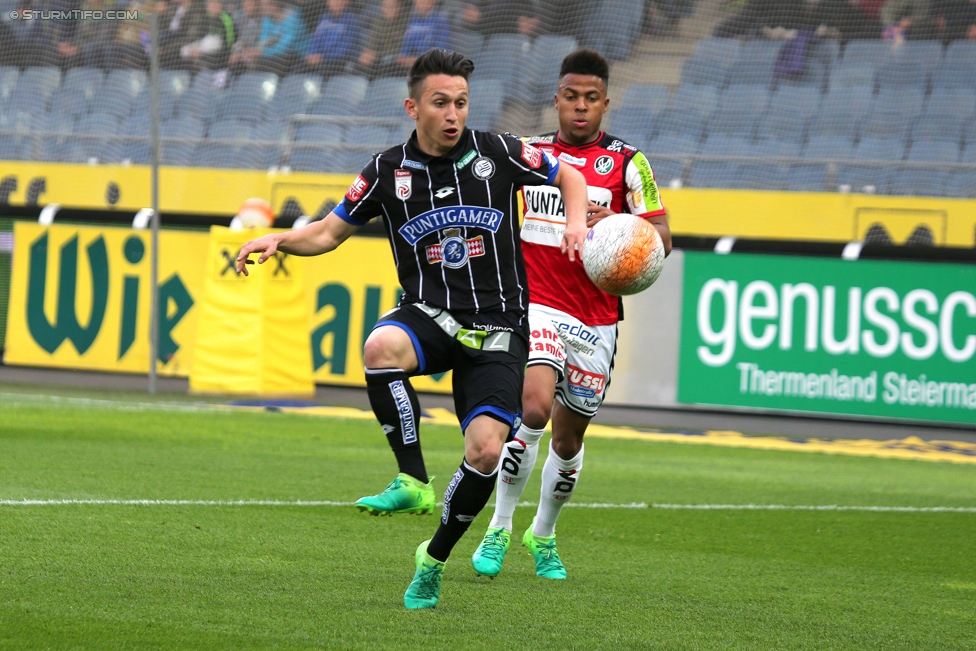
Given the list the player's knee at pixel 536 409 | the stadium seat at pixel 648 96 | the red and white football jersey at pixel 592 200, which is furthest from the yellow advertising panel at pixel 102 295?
the player's knee at pixel 536 409

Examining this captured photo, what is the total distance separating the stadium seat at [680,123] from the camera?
62.4 ft

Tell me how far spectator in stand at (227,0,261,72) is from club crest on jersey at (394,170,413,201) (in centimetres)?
1676

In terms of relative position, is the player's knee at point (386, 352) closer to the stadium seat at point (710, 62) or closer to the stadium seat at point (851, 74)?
the stadium seat at point (851, 74)

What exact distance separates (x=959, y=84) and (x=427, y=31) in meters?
7.46

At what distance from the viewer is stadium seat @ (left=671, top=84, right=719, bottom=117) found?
19.4 metres

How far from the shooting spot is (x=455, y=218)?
209 inches

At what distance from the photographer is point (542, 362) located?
6.27 m

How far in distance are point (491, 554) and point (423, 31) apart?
15836 millimetres

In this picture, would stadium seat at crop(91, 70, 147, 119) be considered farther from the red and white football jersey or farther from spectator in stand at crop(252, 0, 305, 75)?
the red and white football jersey

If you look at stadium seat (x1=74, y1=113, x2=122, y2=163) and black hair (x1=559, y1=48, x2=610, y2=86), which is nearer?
black hair (x1=559, y1=48, x2=610, y2=86)

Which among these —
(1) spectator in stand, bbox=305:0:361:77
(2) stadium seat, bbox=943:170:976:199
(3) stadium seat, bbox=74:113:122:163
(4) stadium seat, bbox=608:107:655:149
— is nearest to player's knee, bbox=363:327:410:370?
(2) stadium seat, bbox=943:170:976:199

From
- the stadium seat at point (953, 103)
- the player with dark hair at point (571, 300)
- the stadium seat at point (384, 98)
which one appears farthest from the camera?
the stadium seat at point (384, 98)

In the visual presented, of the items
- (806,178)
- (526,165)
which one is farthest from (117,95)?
(526,165)

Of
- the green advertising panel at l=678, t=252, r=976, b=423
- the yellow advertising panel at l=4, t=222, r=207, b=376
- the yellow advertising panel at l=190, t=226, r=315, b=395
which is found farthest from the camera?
the yellow advertising panel at l=4, t=222, r=207, b=376
